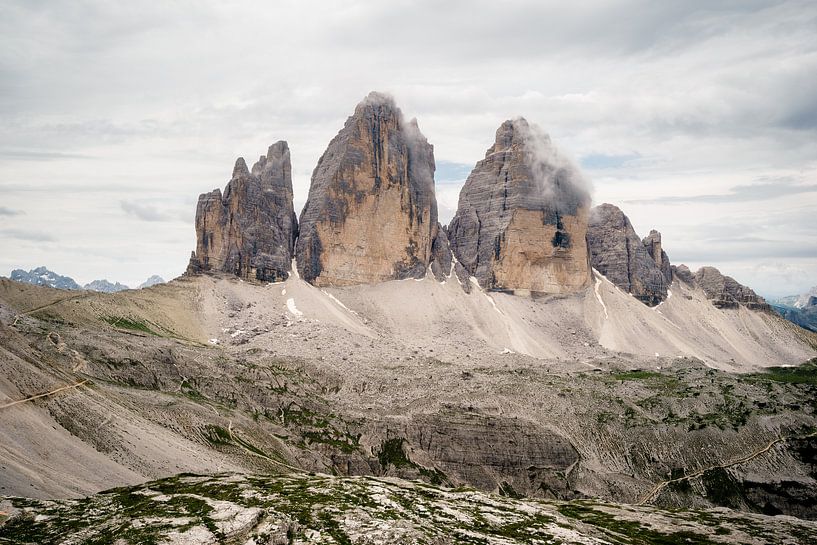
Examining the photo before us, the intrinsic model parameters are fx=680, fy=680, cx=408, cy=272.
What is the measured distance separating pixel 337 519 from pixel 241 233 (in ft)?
501

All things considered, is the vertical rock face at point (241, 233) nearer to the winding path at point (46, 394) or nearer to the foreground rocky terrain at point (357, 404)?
the foreground rocky terrain at point (357, 404)

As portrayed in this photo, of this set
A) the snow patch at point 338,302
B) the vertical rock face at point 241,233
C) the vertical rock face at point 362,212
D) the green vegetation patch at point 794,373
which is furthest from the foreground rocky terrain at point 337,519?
the vertical rock face at point 362,212

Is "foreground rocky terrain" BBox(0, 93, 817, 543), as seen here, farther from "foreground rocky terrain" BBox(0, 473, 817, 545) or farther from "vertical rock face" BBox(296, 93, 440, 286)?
"vertical rock face" BBox(296, 93, 440, 286)

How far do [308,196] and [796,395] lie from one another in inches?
5318

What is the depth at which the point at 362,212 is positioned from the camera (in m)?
194

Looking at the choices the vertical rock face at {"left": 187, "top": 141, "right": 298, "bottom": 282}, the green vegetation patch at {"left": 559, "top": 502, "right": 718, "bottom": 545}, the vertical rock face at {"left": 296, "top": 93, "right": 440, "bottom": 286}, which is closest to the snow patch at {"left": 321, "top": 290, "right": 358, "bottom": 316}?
the vertical rock face at {"left": 296, "top": 93, "right": 440, "bottom": 286}

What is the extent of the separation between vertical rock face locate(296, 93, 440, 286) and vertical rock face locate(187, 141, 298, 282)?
8.88 metres

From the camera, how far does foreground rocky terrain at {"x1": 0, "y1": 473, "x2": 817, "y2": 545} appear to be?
3397 centimetres

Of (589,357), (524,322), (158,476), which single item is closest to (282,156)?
(524,322)

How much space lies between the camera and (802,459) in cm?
9012

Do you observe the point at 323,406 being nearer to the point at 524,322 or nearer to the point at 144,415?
the point at 144,415

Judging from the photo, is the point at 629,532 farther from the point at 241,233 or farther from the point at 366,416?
the point at 241,233

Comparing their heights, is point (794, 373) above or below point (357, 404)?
below

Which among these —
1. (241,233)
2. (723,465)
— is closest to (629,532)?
(723,465)
